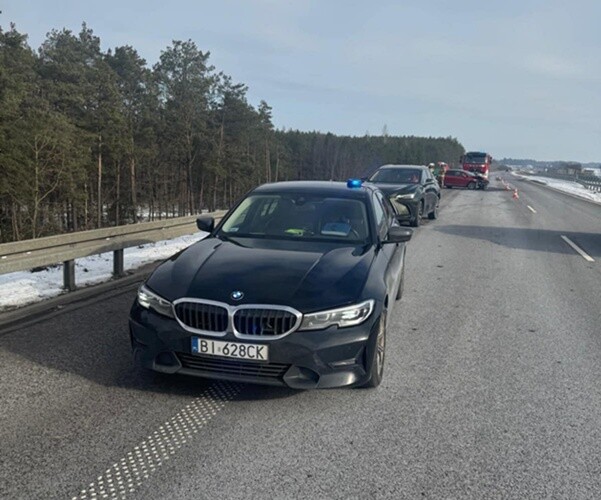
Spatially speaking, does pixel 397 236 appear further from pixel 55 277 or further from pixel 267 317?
pixel 55 277

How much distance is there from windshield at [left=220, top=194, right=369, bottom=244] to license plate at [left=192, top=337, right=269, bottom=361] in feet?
5.49

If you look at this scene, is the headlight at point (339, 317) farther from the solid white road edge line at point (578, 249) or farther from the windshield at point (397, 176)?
the windshield at point (397, 176)

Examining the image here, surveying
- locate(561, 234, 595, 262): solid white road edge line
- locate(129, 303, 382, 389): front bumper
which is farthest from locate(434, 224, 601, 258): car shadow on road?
locate(129, 303, 382, 389): front bumper

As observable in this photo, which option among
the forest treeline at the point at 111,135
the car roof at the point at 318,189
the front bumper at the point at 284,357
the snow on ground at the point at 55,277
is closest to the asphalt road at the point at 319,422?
the front bumper at the point at 284,357

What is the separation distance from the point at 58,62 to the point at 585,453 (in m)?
46.7

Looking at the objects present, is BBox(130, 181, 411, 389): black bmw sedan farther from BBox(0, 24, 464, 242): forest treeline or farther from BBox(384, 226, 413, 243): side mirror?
BBox(0, 24, 464, 242): forest treeline

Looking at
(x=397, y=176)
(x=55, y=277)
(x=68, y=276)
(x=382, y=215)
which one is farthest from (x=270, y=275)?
(x=397, y=176)

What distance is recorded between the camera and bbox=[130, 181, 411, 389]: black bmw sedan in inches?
146

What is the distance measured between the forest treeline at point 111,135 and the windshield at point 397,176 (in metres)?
23.3

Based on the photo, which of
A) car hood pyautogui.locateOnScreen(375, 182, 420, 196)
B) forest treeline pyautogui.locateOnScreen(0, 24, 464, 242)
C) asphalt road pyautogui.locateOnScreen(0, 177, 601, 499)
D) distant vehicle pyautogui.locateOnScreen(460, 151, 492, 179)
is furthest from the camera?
distant vehicle pyautogui.locateOnScreen(460, 151, 492, 179)

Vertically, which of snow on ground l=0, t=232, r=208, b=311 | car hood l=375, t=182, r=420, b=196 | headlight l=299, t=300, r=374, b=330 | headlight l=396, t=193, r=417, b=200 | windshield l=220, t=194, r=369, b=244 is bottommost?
snow on ground l=0, t=232, r=208, b=311

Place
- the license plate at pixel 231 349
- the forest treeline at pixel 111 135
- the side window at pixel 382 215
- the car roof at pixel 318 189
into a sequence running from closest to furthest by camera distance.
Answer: the license plate at pixel 231 349 → the side window at pixel 382 215 → the car roof at pixel 318 189 → the forest treeline at pixel 111 135

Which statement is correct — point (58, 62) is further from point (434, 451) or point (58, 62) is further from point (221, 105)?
point (434, 451)

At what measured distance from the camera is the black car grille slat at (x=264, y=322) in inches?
146
